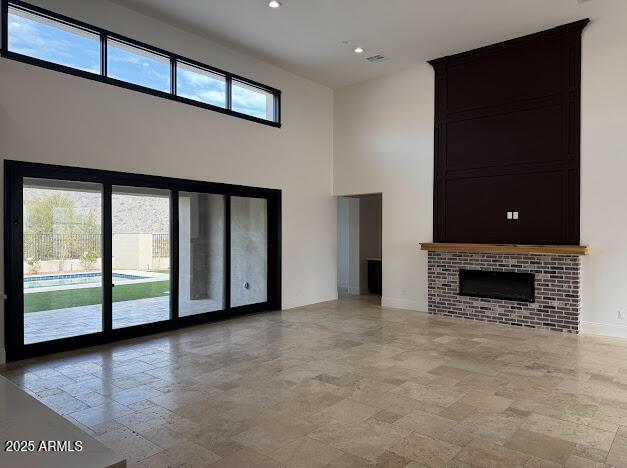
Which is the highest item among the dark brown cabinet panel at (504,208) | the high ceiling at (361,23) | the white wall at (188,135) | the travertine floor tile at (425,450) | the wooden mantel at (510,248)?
the high ceiling at (361,23)

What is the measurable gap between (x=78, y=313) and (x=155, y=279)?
108cm

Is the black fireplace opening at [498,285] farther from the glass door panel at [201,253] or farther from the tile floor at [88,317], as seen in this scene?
the tile floor at [88,317]

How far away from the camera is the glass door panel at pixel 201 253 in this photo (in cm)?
651

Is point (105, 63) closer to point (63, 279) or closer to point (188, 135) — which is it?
point (188, 135)

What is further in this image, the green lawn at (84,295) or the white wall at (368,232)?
the white wall at (368,232)

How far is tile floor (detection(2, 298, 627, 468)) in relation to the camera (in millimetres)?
2791

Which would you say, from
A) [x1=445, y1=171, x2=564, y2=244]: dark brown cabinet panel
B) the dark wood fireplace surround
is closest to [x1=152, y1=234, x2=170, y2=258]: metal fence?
the dark wood fireplace surround

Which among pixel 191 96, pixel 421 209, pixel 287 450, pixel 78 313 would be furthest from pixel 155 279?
pixel 421 209

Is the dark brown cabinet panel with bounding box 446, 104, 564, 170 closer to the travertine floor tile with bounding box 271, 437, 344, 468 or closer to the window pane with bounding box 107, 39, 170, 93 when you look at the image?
the window pane with bounding box 107, 39, 170, 93

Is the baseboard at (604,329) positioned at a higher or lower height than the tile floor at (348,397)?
higher

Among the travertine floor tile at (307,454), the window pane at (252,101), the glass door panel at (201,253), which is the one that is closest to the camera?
the travertine floor tile at (307,454)

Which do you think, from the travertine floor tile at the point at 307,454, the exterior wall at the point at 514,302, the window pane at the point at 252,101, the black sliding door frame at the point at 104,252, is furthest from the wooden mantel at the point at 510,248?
the travertine floor tile at the point at 307,454

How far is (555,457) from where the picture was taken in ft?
8.86

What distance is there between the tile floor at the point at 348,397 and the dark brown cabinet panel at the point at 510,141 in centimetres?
182
